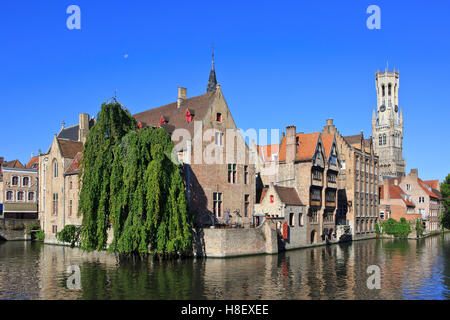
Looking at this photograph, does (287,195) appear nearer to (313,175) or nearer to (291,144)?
(313,175)

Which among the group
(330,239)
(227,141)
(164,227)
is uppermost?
(227,141)

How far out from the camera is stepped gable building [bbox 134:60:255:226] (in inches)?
1791

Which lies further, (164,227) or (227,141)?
(227,141)

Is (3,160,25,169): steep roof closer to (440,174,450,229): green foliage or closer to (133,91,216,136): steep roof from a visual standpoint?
(133,91,216,136): steep roof

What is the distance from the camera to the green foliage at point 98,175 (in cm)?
3453

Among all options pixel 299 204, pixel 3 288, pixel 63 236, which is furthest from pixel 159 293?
pixel 299 204

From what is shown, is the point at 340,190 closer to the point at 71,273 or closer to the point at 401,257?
the point at 401,257

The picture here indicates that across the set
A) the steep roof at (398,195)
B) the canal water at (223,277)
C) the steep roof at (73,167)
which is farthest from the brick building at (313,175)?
the steep roof at (398,195)

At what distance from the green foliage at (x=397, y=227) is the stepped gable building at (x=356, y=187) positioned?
204cm

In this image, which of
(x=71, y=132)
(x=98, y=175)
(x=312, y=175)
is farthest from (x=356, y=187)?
(x=98, y=175)

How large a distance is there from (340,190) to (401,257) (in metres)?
25.3

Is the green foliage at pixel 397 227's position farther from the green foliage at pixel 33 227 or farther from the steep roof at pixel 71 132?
the green foliage at pixel 33 227

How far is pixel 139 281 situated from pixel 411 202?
2712 inches

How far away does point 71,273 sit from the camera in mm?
31875
